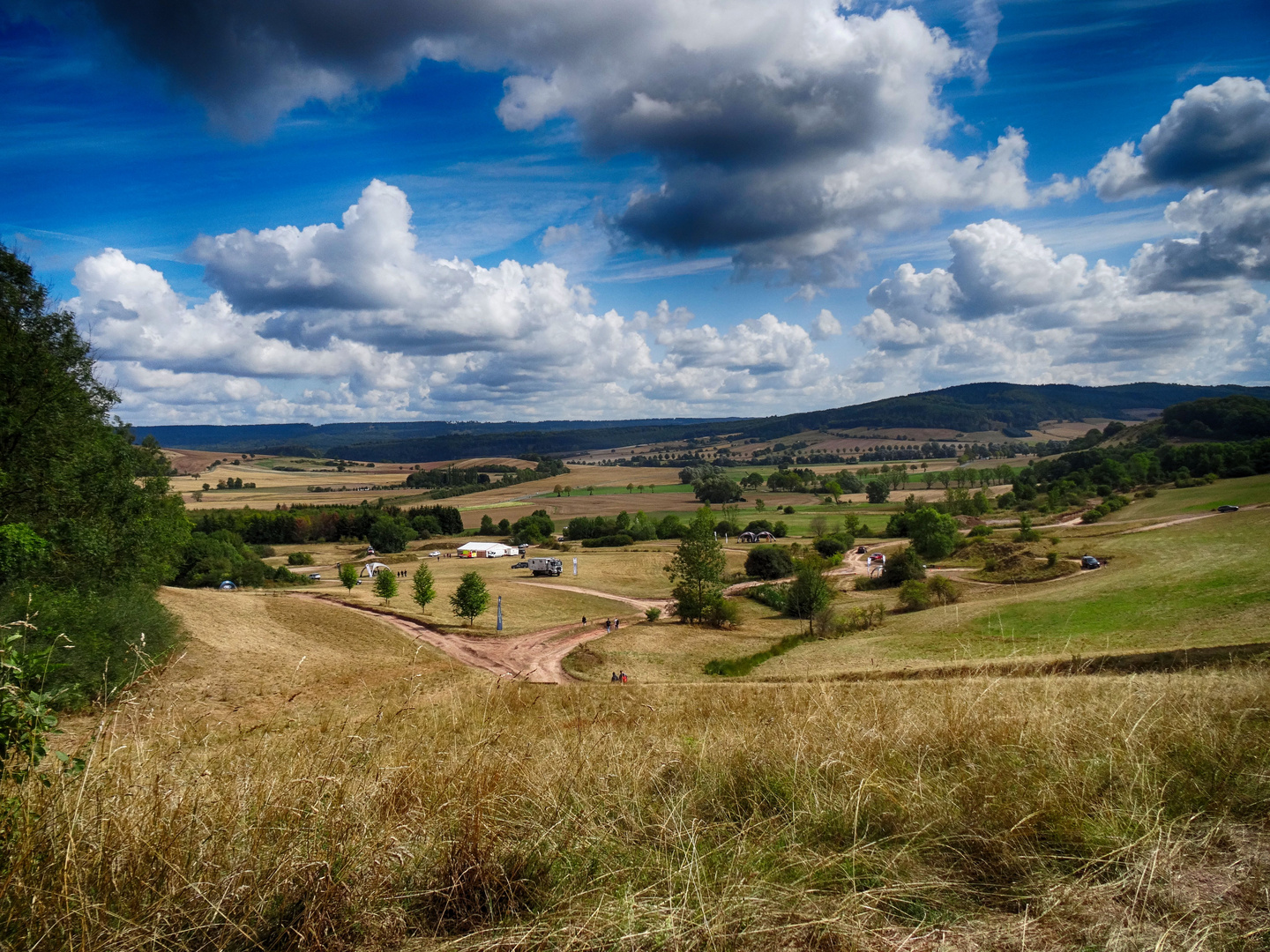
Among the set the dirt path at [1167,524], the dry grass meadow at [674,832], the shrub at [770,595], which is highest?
the dry grass meadow at [674,832]

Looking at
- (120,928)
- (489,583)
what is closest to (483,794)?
(120,928)

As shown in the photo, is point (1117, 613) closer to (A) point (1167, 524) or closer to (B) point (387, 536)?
(A) point (1167, 524)

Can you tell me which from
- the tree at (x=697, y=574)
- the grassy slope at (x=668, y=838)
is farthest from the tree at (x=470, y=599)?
the grassy slope at (x=668, y=838)

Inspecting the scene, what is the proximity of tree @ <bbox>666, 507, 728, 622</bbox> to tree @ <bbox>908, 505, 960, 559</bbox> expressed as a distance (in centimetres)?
3510

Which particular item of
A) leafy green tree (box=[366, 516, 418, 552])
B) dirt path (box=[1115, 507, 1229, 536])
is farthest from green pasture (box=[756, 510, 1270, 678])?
leafy green tree (box=[366, 516, 418, 552])

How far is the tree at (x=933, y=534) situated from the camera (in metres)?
76.8

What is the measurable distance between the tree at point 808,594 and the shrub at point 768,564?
19241 millimetres

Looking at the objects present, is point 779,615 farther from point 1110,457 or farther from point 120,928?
point 1110,457

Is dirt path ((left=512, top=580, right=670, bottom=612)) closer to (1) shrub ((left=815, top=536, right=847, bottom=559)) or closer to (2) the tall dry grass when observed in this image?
(1) shrub ((left=815, top=536, right=847, bottom=559))

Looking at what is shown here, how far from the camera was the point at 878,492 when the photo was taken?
14250cm

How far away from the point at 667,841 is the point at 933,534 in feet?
272

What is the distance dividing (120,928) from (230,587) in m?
71.3

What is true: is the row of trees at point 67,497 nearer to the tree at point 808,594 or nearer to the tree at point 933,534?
the tree at point 808,594

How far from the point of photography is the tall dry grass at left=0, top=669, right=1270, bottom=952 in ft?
8.70
